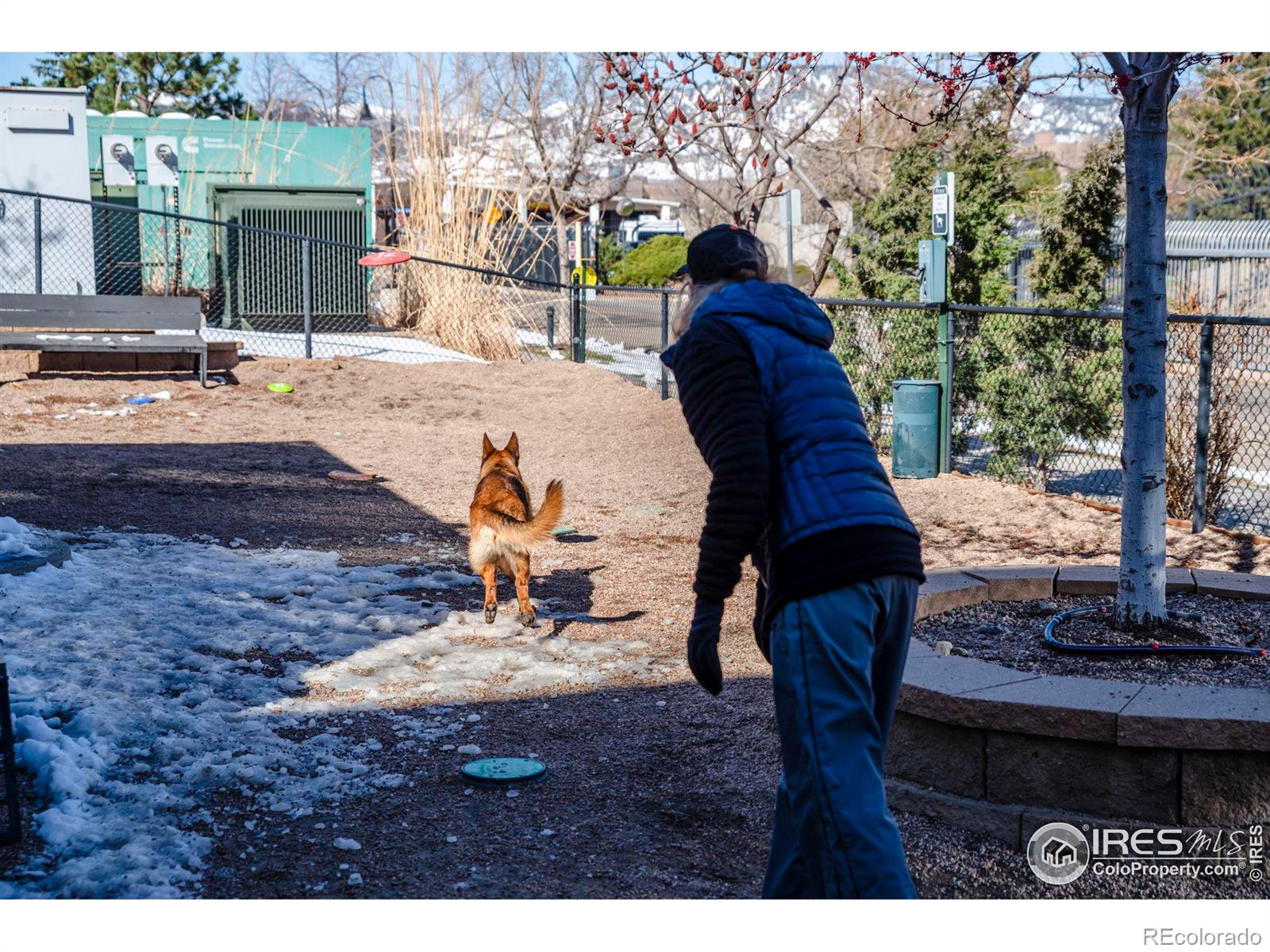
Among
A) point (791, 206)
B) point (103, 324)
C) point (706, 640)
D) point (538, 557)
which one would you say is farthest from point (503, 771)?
point (791, 206)

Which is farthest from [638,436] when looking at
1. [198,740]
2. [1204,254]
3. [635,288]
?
[1204,254]

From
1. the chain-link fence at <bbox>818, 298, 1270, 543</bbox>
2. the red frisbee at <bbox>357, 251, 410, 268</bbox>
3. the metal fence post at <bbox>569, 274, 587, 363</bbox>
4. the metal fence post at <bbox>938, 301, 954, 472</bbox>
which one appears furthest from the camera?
the metal fence post at <bbox>569, 274, 587, 363</bbox>

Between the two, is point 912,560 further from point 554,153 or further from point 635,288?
point 554,153

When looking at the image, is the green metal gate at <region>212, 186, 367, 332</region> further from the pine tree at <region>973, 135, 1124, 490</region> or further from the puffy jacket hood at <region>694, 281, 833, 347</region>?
the puffy jacket hood at <region>694, 281, 833, 347</region>

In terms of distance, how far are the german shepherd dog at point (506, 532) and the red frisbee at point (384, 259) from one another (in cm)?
1151

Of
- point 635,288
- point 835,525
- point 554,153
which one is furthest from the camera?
point 554,153

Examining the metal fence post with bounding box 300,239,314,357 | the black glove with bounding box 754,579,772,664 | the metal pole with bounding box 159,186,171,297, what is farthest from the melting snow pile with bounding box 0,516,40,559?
the metal pole with bounding box 159,186,171,297

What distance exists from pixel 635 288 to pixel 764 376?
12.7 metres

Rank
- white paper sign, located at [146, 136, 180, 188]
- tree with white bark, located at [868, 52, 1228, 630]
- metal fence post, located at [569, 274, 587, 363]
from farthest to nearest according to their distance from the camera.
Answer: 1. white paper sign, located at [146, 136, 180, 188]
2. metal fence post, located at [569, 274, 587, 363]
3. tree with white bark, located at [868, 52, 1228, 630]

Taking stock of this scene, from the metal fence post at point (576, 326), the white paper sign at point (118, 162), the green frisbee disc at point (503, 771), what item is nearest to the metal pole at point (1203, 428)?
the green frisbee disc at point (503, 771)

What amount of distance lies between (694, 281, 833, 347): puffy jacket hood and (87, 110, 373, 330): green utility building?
16623mm

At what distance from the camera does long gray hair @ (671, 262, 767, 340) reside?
300 cm

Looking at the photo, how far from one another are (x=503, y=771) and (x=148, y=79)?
34.8 metres

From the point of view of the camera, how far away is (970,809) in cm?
389
